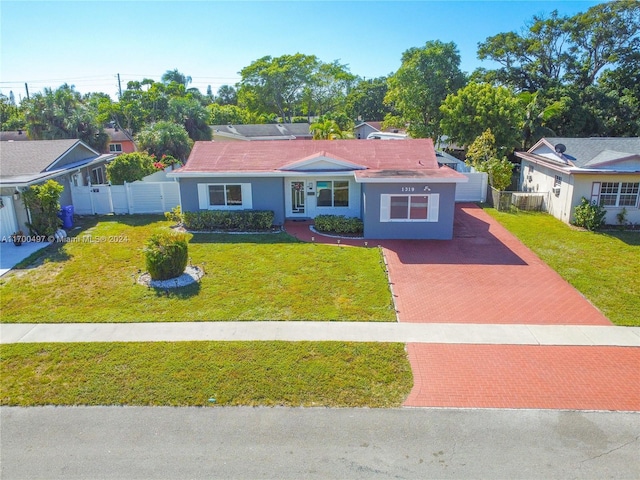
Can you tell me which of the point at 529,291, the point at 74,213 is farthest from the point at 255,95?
the point at 529,291

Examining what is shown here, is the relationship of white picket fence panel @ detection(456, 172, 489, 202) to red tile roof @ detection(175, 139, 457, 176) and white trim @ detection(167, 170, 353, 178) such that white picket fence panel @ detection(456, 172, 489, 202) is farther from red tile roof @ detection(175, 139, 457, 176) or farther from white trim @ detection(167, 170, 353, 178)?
white trim @ detection(167, 170, 353, 178)

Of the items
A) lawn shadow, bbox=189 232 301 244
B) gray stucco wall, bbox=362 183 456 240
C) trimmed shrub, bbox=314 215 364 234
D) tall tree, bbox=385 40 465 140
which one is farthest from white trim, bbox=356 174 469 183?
tall tree, bbox=385 40 465 140

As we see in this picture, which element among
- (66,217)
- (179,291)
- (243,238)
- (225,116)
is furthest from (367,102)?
(179,291)

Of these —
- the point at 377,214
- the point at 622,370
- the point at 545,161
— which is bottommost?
the point at 622,370

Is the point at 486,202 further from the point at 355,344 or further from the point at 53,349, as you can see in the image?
the point at 53,349

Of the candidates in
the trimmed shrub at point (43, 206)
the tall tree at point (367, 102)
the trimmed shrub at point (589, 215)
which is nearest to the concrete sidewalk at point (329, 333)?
the trimmed shrub at point (43, 206)

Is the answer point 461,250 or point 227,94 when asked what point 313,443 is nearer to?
point 461,250
